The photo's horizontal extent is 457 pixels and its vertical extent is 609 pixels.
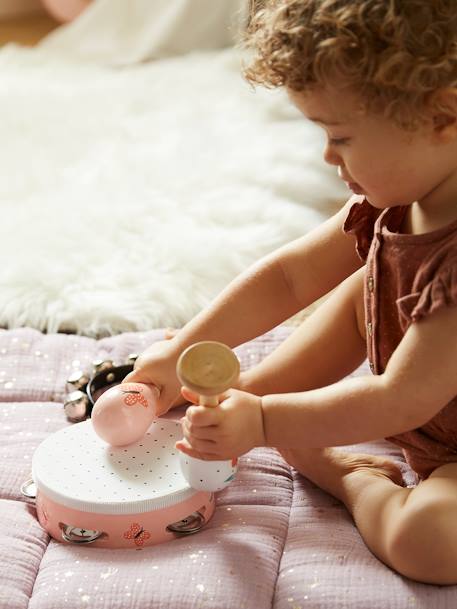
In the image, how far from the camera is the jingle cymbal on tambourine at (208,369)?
0.85 m

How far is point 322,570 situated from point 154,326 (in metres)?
0.56

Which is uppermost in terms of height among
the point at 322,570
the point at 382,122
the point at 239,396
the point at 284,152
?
the point at 382,122

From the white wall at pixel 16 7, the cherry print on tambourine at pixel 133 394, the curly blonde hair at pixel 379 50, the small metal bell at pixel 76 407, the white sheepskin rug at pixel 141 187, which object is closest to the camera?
the curly blonde hair at pixel 379 50

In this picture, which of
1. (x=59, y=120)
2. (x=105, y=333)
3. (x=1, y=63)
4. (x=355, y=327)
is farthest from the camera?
(x=1, y=63)

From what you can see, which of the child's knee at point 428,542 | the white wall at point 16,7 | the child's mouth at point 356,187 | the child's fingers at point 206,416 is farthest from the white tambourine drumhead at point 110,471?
the white wall at point 16,7

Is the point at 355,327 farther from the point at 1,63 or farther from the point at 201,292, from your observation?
the point at 1,63

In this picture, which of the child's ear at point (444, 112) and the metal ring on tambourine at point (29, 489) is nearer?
the child's ear at point (444, 112)

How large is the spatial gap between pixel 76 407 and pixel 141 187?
702mm

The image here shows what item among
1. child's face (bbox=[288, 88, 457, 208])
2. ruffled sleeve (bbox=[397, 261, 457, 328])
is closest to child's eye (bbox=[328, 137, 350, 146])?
child's face (bbox=[288, 88, 457, 208])

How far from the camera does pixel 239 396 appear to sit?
90 centimetres

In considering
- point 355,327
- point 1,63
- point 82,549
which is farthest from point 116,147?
point 82,549

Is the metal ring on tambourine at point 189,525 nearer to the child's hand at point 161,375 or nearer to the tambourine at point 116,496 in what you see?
the tambourine at point 116,496

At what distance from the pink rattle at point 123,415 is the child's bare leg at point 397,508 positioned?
7.0 inches

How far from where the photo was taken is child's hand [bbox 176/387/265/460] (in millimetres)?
883
